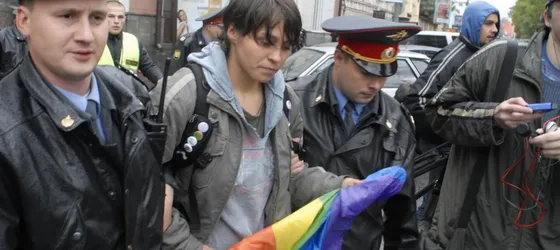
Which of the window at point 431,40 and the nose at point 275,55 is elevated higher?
the nose at point 275,55

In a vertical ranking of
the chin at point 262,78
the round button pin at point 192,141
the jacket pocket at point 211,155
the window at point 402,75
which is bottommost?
the window at point 402,75

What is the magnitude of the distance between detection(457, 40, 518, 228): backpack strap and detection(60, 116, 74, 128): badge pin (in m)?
1.90

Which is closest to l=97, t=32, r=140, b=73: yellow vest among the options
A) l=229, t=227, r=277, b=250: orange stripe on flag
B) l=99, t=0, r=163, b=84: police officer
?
l=99, t=0, r=163, b=84: police officer

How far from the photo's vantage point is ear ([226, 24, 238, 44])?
207cm

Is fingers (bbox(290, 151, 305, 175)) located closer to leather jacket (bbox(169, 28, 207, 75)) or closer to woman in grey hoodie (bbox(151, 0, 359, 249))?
woman in grey hoodie (bbox(151, 0, 359, 249))

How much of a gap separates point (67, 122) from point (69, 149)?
0.25 feet

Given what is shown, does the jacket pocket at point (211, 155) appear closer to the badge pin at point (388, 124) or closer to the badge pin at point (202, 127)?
the badge pin at point (202, 127)

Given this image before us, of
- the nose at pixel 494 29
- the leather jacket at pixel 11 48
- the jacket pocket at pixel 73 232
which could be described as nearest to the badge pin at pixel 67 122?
the jacket pocket at pixel 73 232

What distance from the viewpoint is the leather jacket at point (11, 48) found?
3.59 meters

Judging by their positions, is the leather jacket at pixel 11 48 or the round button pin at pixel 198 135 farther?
the leather jacket at pixel 11 48

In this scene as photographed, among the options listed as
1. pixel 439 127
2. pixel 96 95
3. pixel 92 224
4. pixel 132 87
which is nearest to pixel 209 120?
pixel 132 87

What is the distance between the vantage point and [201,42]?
20.8 feet

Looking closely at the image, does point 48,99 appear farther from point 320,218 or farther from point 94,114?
point 320,218

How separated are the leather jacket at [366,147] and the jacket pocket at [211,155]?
67 cm
